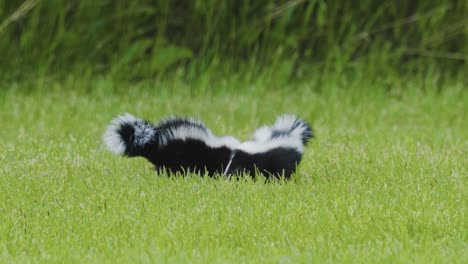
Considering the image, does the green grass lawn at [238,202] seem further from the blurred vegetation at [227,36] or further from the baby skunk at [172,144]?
the blurred vegetation at [227,36]

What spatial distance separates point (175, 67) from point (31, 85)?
60.5 inches

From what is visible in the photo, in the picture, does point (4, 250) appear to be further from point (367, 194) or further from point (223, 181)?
point (367, 194)

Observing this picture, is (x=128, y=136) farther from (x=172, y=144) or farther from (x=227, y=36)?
(x=227, y=36)

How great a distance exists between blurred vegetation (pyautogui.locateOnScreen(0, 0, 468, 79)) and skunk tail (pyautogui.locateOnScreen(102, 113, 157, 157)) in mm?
4570

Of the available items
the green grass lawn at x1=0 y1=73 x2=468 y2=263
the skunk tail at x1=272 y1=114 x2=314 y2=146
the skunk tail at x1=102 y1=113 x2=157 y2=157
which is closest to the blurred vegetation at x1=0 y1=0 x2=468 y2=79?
the green grass lawn at x1=0 y1=73 x2=468 y2=263

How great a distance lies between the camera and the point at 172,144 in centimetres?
569

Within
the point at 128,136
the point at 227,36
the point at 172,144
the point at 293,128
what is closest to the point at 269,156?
the point at 293,128

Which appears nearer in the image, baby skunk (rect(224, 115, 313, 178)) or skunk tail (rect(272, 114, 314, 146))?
baby skunk (rect(224, 115, 313, 178))

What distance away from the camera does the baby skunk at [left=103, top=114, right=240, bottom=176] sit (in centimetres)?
557

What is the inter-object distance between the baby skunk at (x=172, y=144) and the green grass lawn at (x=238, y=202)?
16 cm

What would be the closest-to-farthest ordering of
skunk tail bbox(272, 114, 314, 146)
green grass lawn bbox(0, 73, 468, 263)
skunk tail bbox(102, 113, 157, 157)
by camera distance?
green grass lawn bbox(0, 73, 468, 263)
skunk tail bbox(102, 113, 157, 157)
skunk tail bbox(272, 114, 314, 146)

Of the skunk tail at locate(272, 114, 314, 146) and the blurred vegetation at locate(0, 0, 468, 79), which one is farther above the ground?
the blurred vegetation at locate(0, 0, 468, 79)

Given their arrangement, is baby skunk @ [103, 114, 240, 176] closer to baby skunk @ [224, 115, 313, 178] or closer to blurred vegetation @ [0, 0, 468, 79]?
baby skunk @ [224, 115, 313, 178]

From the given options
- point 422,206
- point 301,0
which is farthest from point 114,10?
point 422,206
